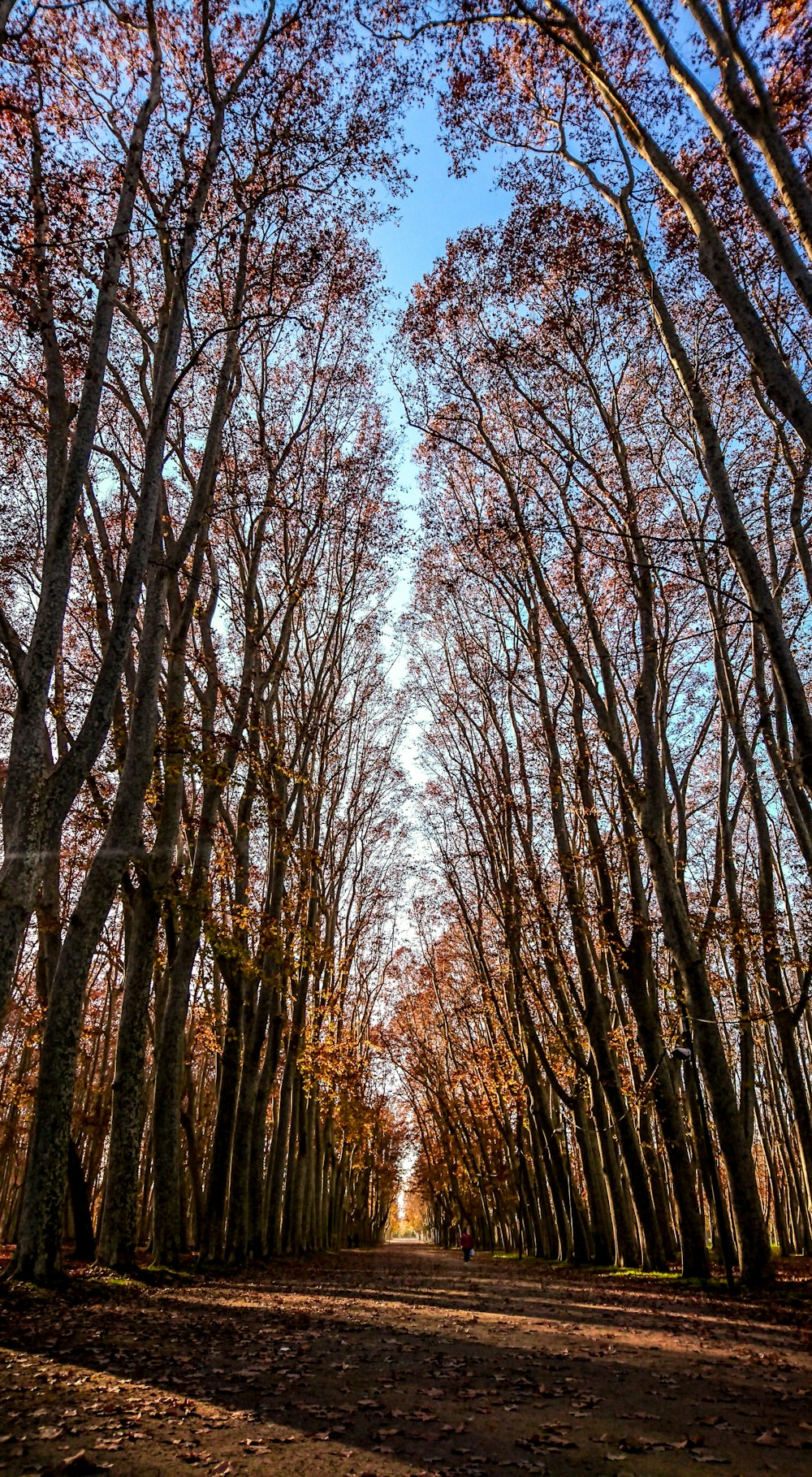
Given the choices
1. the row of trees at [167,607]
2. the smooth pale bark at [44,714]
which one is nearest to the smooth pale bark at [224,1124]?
the row of trees at [167,607]

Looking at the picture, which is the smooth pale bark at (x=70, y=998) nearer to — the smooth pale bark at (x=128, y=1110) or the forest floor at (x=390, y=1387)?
the forest floor at (x=390, y=1387)

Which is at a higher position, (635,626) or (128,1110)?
(635,626)

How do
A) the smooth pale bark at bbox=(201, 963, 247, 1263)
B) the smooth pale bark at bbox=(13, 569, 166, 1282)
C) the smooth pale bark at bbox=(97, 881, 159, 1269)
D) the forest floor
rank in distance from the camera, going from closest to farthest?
the forest floor, the smooth pale bark at bbox=(13, 569, 166, 1282), the smooth pale bark at bbox=(97, 881, 159, 1269), the smooth pale bark at bbox=(201, 963, 247, 1263)

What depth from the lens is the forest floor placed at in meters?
3.81

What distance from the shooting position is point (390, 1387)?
17.1 feet

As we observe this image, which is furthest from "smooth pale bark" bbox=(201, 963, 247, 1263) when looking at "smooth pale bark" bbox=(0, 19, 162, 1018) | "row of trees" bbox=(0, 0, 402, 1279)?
"smooth pale bark" bbox=(0, 19, 162, 1018)

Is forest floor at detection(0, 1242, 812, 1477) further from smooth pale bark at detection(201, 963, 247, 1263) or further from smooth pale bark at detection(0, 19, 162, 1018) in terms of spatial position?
smooth pale bark at detection(201, 963, 247, 1263)

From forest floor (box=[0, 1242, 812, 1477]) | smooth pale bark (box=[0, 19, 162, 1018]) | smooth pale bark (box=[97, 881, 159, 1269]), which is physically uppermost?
smooth pale bark (box=[0, 19, 162, 1018])

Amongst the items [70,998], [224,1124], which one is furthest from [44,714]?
[224,1124]

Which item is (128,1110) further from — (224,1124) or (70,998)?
(224,1124)

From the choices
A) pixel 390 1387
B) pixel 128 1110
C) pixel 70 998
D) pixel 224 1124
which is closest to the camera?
pixel 390 1387

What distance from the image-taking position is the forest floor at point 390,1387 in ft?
12.5

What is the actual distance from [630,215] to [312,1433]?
464 inches

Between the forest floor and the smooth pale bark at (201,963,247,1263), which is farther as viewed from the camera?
the smooth pale bark at (201,963,247,1263)
